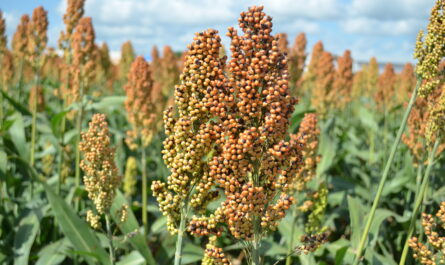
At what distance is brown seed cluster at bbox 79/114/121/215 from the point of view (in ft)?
9.42

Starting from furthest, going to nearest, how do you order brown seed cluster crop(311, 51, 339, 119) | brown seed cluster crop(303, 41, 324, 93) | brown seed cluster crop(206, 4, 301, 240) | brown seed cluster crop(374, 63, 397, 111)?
brown seed cluster crop(303, 41, 324, 93)
brown seed cluster crop(374, 63, 397, 111)
brown seed cluster crop(311, 51, 339, 119)
brown seed cluster crop(206, 4, 301, 240)

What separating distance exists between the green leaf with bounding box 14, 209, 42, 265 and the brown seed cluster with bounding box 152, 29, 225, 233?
2557 mm

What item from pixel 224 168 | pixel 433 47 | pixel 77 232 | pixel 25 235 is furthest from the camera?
pixel 25 235

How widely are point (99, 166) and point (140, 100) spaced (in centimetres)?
246

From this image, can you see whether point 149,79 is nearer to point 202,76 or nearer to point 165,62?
point 202,76

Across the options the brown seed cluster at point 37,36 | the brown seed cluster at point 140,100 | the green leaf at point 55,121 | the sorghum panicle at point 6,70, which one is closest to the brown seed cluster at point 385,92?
the brown seed cluster at point 140,100

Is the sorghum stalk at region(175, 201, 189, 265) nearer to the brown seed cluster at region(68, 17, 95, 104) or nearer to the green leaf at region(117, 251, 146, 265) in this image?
the green leaf at region(117, 251, 146, 265)

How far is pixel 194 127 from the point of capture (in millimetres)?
2123

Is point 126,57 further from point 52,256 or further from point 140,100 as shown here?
point 52,256

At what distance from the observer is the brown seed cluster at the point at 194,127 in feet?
6.48

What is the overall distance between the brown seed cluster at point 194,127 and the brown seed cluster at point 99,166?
78cm

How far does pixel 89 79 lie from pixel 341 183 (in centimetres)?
359

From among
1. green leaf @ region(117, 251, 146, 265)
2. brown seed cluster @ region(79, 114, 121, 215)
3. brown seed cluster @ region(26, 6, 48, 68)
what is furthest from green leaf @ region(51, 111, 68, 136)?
brown seed cluster @ region(79, 114, 121, 215)

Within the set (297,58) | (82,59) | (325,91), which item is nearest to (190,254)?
(82,59)
